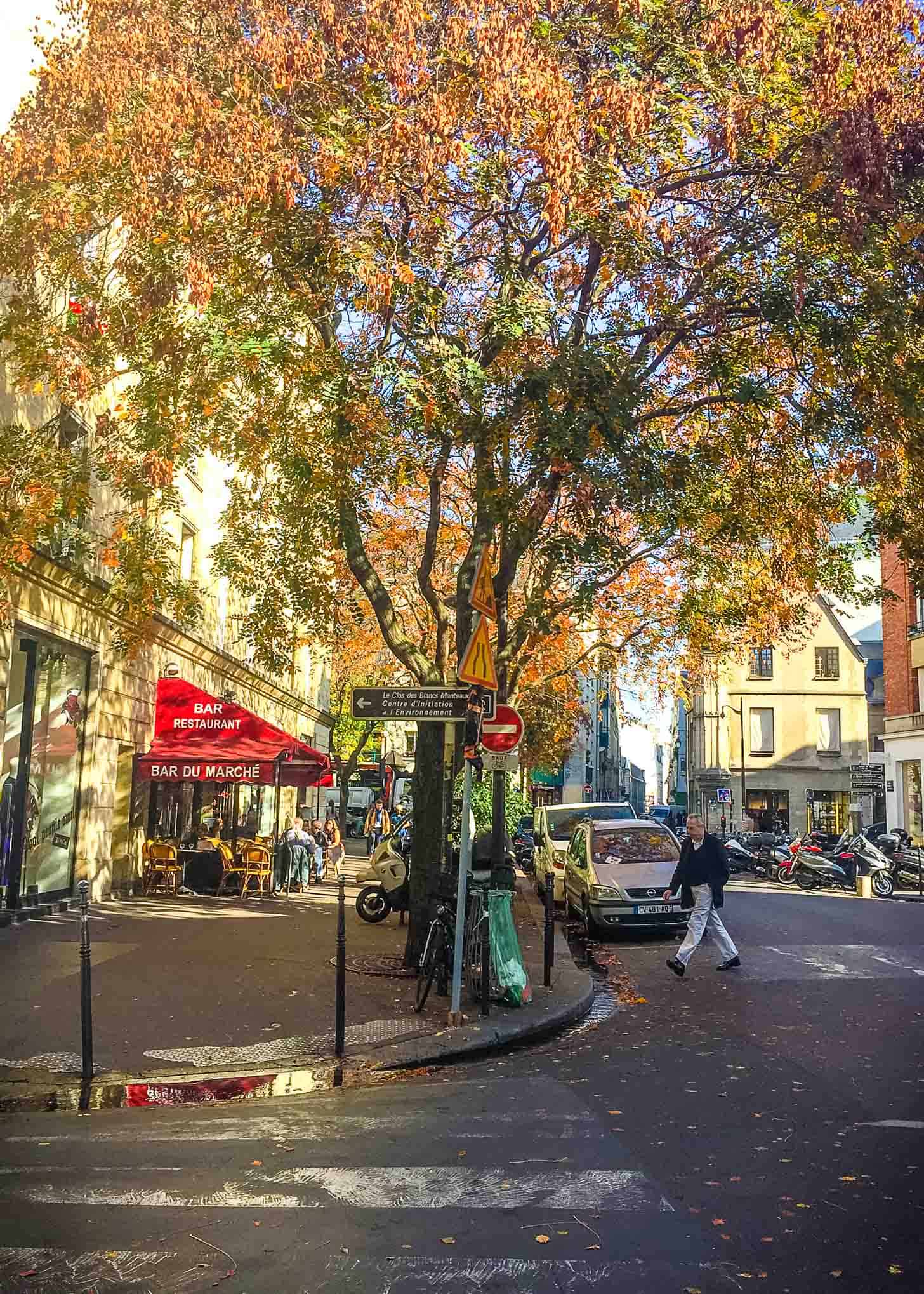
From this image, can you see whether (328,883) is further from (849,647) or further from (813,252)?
(849,647)

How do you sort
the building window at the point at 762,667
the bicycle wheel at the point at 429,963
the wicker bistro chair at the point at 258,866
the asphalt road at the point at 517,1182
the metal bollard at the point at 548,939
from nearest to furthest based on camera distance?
the asphalt road at the point at 517,1182
the bicycle wheel at the point at 429,963
the metal bollard at the point at 548,939
the wicker bistro chair at the point at 258,866
the building window at the point at 762,667

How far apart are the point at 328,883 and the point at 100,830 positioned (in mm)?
9994

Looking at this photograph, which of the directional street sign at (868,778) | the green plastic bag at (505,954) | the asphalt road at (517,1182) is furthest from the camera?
the directional street sign at (868,778)

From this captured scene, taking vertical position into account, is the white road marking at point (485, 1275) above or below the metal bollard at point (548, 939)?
below

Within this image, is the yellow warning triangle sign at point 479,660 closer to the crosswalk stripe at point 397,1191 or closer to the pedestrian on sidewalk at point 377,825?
the crosswalk stripe at point 397,1191

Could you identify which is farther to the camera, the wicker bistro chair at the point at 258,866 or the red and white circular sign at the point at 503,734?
the wicker bistro chair at the point at 258,866

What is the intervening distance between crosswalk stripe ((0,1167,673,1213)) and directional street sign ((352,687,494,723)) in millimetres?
5372

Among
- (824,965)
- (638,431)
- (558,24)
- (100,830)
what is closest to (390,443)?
(638,431)

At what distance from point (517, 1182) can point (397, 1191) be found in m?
0.57

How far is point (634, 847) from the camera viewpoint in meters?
18.2

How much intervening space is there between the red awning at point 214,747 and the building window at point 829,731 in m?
41.3

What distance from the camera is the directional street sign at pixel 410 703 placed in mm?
10555

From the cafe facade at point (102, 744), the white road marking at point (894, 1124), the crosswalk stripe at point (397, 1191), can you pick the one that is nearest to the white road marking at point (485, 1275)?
A: the crosswalk stripe at point (397, 1191)

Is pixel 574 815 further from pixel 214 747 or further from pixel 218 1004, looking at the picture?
pixel 218 1004
